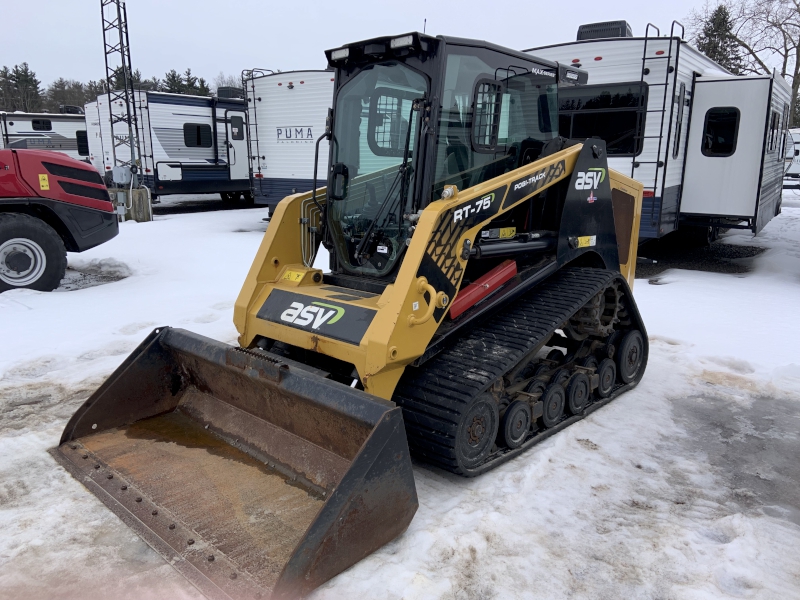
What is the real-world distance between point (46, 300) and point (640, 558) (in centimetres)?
695

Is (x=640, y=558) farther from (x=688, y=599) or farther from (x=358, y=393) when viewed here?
(x=358, y=393)

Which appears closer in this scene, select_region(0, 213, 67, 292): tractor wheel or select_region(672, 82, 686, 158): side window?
select_region(0, 213, 67, 292): tractor wheel

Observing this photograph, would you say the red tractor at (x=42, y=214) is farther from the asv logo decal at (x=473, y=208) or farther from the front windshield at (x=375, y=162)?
the asv logo decal at (x=473, y=208)

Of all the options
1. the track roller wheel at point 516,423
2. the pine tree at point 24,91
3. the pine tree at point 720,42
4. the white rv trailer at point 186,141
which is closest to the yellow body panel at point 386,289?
the track roller wheel at point 516,423

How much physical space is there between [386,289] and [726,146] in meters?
7.97

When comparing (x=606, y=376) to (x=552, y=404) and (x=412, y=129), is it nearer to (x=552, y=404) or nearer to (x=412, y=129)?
(x=552, y=404)

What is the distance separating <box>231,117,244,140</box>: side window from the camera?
1808 centimetres

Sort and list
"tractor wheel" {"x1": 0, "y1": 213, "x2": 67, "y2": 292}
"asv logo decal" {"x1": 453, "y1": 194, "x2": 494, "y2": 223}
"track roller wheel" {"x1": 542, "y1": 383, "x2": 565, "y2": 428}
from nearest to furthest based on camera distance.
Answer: "asv logo decal" {"x1": 453, "y1": 194, "x2": 494, "y2": 223} → "track roller wheel" {"x1": 542, "y1": 383, "x2": 565, "y2": 428} → "tractor wheel" {"x1": 0, "y1": 213, "x2": 67, "y2": 292}

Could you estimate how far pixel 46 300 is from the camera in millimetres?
7387

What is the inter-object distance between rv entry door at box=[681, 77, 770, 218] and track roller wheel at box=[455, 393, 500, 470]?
24.8 ft

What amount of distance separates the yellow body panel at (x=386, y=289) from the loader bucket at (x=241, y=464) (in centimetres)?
27

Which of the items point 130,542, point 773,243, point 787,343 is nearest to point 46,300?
point 130,542

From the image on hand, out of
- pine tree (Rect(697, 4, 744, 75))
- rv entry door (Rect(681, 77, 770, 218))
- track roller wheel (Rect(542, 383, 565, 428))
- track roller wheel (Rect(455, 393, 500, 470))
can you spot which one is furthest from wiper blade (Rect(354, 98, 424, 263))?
pine tree (Rect(697, 4, 744, 75))

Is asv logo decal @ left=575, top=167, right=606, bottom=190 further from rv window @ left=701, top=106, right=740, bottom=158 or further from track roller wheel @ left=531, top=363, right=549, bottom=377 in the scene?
rv window @ left=701, top=106, right=740, bottom=158
